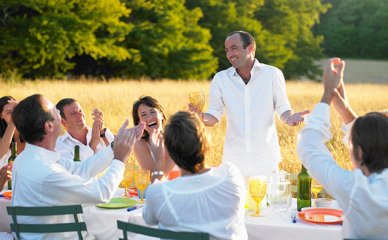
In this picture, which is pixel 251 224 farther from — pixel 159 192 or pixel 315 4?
pixel 315 4

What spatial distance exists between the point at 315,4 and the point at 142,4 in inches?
578

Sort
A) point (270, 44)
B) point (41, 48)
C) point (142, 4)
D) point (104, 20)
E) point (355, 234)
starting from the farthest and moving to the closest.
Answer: point (270, 44)
point (142, 4)
point (104, 20)
point (41, 48)
point (355, 234)

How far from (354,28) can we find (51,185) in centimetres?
4777

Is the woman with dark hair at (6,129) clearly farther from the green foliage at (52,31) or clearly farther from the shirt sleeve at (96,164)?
the green foliage at (52,31)

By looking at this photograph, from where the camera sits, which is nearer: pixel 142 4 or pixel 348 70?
pixel 142 4

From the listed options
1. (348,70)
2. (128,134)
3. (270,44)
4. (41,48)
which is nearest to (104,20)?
(41,48)

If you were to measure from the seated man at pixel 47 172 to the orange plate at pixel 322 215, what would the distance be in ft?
3.11

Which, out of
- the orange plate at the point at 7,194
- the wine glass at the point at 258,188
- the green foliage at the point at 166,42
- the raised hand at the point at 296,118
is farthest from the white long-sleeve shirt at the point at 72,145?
the green foliage at the point at 166,42

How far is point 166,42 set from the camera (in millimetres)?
25578

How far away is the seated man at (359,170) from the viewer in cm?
196

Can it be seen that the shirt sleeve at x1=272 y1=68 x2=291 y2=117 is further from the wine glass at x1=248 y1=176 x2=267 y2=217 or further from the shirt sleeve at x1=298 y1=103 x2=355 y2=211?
the shirt sleeve at x1=298 y1=103 x2=355 y2=211

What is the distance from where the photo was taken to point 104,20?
72.9 ft

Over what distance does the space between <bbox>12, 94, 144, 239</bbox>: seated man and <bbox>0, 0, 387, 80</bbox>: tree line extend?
59.3ft

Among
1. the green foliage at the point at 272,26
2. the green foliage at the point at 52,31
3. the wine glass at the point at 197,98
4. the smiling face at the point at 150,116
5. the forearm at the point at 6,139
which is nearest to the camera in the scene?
the wine glass at the point at 197,98
